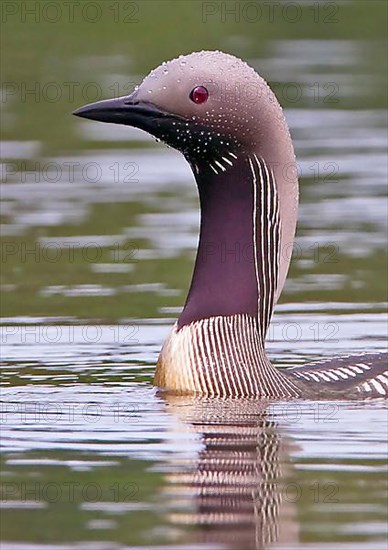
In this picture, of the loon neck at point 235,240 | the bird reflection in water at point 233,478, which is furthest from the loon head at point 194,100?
the bird reflection in water at point 233,478

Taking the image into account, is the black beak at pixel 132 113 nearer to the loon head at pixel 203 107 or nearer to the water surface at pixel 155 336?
the loon head at pixel 203 107

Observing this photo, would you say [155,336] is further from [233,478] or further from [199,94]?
[233,478]

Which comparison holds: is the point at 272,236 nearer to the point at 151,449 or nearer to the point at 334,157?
the point at 151,449

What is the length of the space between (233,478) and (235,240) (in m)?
1.86

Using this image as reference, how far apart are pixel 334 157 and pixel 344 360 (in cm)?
819

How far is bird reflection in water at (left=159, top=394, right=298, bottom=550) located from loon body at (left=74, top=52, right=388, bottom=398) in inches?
8.0

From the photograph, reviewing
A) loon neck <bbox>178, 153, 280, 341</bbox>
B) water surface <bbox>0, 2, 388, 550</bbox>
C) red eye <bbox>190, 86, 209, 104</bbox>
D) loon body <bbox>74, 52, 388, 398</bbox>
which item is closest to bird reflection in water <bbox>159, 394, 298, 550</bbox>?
water surface <bbox>0, 2, 388, 550</bbox>

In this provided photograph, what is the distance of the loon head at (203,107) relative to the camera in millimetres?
10008

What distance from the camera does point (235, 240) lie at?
10250 millimetres

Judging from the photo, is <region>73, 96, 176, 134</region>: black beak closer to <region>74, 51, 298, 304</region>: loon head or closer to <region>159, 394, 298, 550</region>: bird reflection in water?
<region>74, 51, 298, 304</region>: loon head

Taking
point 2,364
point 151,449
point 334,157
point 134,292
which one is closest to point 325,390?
point 151,449

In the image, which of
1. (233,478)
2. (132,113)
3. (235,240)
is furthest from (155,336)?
(233,478)

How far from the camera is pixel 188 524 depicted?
7926 mm

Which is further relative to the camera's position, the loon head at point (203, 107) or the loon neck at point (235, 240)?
the loon neck at point (235, 240)
